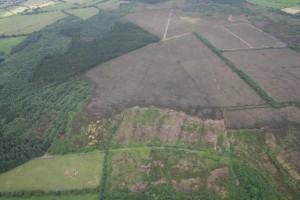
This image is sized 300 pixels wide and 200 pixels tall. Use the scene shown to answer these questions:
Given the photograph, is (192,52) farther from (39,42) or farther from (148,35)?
(39,42)

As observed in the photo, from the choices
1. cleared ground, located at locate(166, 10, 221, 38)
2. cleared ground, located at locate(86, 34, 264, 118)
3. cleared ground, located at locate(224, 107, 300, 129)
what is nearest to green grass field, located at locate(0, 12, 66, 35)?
cleared ground, located at locate(166, 10, 221, 38)

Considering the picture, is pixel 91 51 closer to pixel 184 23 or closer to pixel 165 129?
Result: pixel 184 23

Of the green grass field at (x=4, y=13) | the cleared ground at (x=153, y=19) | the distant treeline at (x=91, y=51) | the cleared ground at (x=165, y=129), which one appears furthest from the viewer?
the green grass field at (x=4, y=13)

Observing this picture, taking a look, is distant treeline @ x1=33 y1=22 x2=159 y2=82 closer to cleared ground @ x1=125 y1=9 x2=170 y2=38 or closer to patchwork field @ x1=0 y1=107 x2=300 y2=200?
cleared ground @ x1=125 y1=9 x2=170 y2=38

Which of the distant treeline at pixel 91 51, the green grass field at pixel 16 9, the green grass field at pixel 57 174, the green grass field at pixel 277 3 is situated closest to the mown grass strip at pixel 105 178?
the green grass field at pixel 57 174

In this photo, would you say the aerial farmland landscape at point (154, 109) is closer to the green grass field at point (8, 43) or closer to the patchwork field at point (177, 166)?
the patchwork field at point (177, 166)

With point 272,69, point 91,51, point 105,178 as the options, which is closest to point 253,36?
point 272,69
